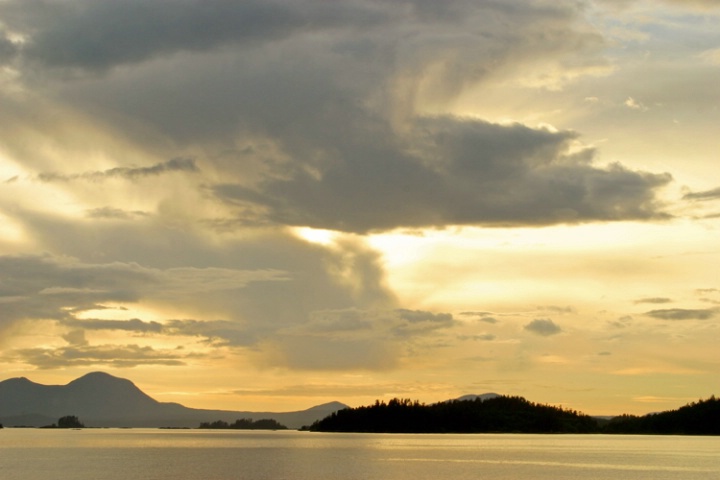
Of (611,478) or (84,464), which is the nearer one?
(611,478)

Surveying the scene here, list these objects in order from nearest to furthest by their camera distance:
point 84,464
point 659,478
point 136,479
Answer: point 136,479, point 659,478, point 84,464

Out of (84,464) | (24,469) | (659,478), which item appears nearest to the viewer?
(659,478)

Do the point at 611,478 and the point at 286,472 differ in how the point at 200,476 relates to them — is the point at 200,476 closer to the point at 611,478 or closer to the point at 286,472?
Result: the point at 286,472

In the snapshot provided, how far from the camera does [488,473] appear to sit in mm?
175500

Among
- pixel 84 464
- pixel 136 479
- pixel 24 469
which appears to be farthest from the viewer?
pixel 84 464

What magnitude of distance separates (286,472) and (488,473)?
40.3 meters

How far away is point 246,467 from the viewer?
7456 inches

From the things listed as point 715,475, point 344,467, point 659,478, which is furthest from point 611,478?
point 344,467

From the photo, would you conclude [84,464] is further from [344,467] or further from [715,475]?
[715,475]

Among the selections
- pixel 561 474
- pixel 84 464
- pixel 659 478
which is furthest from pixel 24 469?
pixel 659 478

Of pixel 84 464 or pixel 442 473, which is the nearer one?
pixel 442 473

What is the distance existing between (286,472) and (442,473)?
101 feet

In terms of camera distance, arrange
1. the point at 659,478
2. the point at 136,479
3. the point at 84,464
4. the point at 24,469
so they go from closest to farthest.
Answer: the point at 136,479
the point at 659,478
the point at 24,469
the point at 84,464

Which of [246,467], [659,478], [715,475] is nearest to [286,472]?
[246,467]
